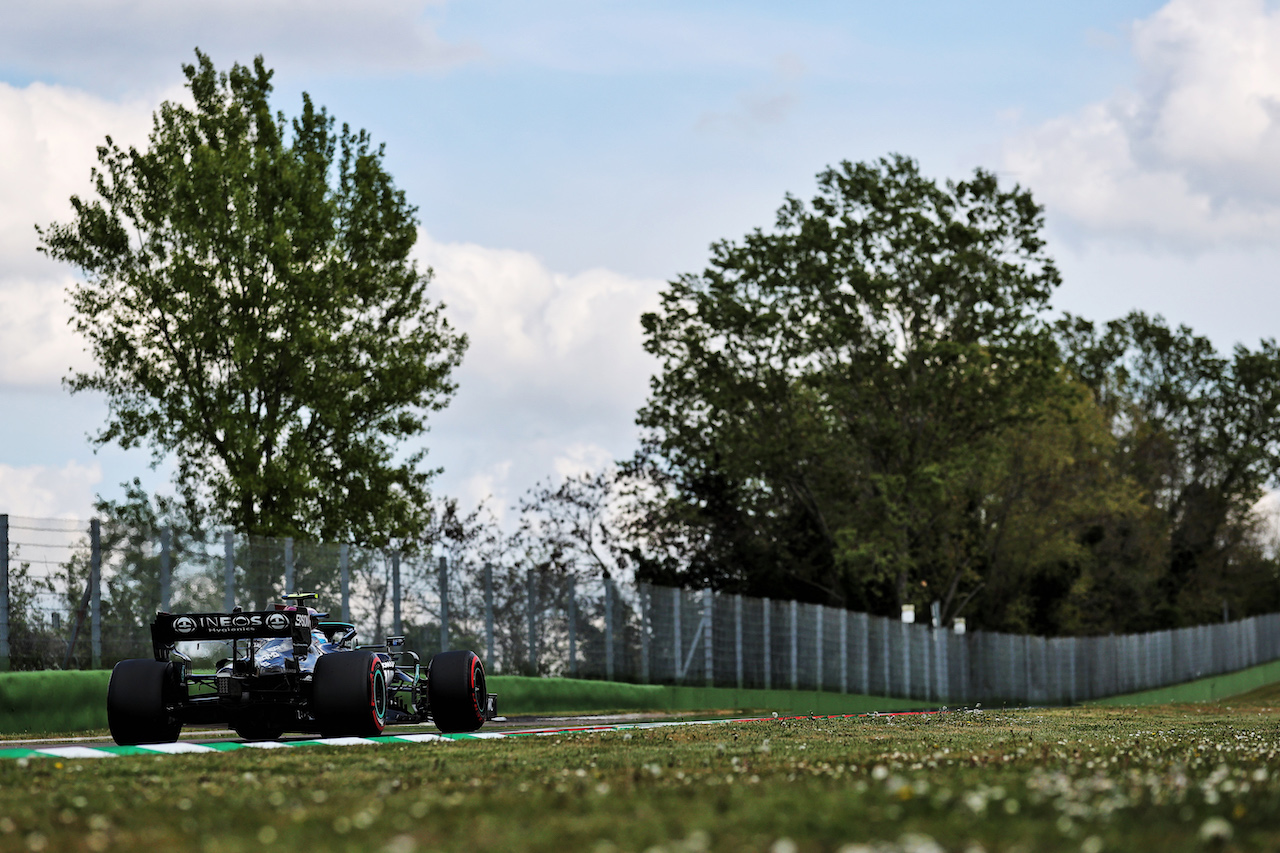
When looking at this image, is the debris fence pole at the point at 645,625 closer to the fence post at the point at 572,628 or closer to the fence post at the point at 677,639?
the fence post at the point at 677,639

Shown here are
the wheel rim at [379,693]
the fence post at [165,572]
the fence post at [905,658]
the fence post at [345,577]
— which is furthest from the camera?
the fence post at [905,658]

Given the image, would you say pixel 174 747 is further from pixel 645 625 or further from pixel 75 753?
pixel 645 625

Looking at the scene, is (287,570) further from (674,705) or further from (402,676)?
(674,705)

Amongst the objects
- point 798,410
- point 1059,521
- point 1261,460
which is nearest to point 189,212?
point 798,410

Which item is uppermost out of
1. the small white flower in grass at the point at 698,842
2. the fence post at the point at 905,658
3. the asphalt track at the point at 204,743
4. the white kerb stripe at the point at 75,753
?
the small white flower in grass at the point at 698,842

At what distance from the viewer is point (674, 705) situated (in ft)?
104

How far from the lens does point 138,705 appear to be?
13.6 metres

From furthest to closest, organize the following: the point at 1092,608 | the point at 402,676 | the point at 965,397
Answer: the point at 1092,608, the point at 965,397, the point at 402,676

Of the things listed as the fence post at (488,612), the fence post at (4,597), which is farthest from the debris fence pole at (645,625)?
the fence post at (4,597)

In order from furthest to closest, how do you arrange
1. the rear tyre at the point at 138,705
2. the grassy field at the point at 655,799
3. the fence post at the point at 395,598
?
1. the fence post at the point at 395,598
2. the rear tyre at the point at 138,705
3. the grassy field at the point at 655,799

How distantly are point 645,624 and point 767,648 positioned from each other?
533 cm

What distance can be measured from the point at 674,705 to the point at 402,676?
16.8 m

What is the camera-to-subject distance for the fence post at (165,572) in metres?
20.8

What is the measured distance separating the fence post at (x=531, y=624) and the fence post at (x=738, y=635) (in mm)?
7760
